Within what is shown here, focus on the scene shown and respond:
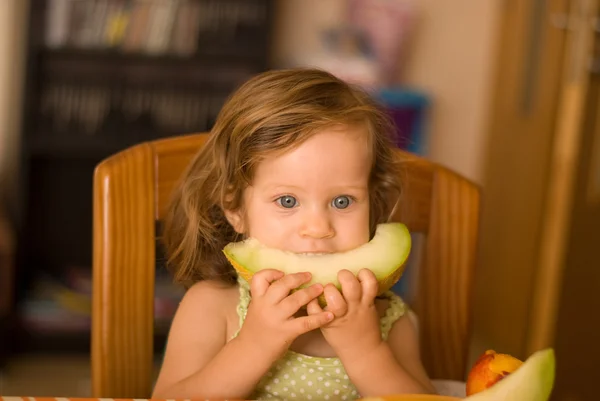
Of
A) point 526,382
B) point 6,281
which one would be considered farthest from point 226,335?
point 6,281

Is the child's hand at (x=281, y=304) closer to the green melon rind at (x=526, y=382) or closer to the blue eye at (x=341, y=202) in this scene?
the blue eye at (x=341, y=202)

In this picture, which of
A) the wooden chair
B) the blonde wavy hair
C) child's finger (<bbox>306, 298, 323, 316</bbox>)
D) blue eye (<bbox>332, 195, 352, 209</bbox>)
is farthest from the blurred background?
child's finger (<bbox>306, 298, 323, 316</bbox>)

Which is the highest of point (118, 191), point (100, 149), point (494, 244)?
point (118, 191)

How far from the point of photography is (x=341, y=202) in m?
1.03

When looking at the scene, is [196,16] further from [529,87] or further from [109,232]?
[109,232]

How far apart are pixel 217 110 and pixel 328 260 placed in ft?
6.14

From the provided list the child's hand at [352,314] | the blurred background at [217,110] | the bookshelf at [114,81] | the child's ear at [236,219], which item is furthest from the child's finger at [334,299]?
the bookshelf at [114,81]

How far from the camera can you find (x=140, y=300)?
3.69ft

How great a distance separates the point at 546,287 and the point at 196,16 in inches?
52.1

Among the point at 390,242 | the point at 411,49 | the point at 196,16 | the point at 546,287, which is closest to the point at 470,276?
the point at 390,242

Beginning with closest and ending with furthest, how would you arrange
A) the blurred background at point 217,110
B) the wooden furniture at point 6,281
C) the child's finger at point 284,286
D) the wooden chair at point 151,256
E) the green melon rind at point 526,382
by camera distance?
the green melon rind at point 526,382 < the child's finger at point 284,286 < the wooden chair at point 151,256 < the blurred background at point 217,110 < the wooden furniture at point 6,281

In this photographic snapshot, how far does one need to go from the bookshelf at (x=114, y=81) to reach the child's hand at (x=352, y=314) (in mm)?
1853

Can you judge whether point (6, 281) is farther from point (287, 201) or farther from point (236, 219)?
point (287, 201)

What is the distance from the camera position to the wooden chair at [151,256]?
1.10 meters
